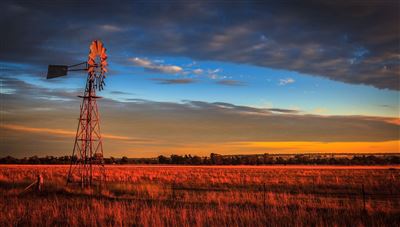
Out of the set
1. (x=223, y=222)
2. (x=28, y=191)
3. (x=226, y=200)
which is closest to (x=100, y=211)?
(x=223, y=222)

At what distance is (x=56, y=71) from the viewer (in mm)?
27484

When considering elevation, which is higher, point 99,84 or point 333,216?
point 99,84

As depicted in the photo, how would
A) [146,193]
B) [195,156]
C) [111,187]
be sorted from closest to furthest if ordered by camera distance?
[146,193] → [111,187] → [195,156]

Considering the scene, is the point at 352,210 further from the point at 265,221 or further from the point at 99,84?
the point at 99,84

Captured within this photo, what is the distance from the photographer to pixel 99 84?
28.3 metres

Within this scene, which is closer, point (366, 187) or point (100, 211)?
point (100, 211)

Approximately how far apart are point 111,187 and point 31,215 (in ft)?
45.0

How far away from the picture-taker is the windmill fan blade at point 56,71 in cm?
2733

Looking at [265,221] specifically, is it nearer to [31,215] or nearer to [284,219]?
[284,219]

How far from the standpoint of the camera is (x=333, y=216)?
1573cm

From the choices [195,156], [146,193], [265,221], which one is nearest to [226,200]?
[146,193]

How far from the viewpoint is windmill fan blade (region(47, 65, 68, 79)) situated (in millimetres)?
27328

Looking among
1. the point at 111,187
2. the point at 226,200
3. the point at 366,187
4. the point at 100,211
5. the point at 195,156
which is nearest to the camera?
the point at 100,211

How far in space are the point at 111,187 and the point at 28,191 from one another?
5343mm
